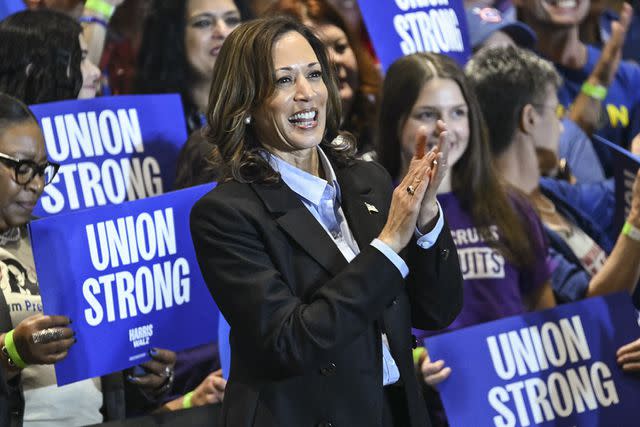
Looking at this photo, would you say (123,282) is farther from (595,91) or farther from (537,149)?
(595,91)

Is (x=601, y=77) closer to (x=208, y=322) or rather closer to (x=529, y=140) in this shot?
(x=529, y=140)

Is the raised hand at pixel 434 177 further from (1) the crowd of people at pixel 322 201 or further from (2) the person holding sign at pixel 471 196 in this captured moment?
(2) the person holding sign at pixel 471 196

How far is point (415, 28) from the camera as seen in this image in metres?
4.37

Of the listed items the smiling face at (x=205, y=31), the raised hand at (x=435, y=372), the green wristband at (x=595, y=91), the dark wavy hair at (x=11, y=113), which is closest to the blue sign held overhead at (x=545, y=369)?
the raised hand at (x=435, y=372)

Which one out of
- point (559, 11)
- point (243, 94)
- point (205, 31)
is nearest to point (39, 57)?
point (205, 31)

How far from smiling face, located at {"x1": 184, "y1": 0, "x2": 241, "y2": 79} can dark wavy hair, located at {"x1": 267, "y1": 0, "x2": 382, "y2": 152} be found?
10.4 inches

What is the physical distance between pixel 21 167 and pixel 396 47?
1852 mm

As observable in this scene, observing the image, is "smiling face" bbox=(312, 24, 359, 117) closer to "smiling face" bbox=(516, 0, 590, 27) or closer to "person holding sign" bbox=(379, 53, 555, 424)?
"person holding sign" bbox=(379, 53, 555, 424)

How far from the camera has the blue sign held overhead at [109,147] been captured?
11.5ft

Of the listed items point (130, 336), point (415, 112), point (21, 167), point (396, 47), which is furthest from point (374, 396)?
point (396, 47)

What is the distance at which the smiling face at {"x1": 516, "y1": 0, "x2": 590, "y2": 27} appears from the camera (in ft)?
18.2

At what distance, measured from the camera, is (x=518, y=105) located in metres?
4.36

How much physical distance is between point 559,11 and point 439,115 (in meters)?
2.08

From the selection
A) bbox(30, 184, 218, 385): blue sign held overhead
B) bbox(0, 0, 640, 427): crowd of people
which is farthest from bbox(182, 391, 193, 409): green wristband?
bbox(30, 184, 218, 385): blue sign held overhead
